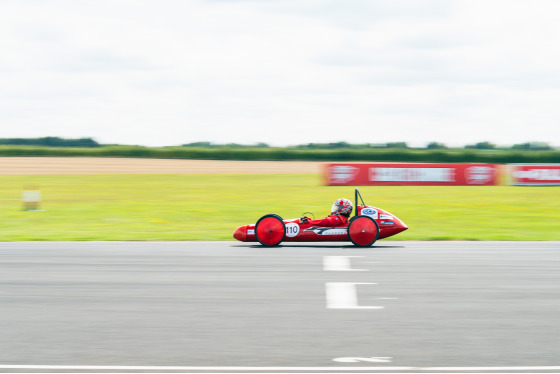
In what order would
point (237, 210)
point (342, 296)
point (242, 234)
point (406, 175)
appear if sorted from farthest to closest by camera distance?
point (406, 175) → point (237, 210) → point (242, 234) → point (342, 296)

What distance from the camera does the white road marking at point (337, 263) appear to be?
10.7 m

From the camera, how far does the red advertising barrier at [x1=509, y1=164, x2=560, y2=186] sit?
37.5 meters

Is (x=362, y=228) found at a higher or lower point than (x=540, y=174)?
higher

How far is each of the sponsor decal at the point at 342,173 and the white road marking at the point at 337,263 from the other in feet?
83.0

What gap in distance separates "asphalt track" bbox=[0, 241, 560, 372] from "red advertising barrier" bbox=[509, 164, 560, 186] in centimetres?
2681

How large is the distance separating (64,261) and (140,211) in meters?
12.2

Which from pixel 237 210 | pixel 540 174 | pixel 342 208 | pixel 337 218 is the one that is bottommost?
pixel 237 210

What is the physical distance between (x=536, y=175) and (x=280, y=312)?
3338 cm

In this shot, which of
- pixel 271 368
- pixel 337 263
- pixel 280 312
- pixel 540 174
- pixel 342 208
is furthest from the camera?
pixel 540 174

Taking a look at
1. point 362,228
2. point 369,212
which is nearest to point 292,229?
point 362,228

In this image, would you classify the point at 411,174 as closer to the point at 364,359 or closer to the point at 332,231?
the point at 332,231

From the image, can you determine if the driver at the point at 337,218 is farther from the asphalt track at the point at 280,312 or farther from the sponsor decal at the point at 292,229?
the asphalt track at the point at 280,312

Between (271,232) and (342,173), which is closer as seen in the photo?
(271,232)

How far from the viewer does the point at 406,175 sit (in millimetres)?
37125
